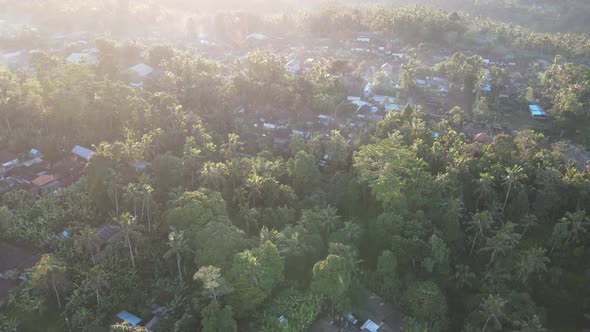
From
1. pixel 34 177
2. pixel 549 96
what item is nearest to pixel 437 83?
pixel 549 96

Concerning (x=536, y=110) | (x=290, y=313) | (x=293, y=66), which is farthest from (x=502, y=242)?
(x=293, y=66)

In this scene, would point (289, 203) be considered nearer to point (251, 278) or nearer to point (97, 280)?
point (251, 278)

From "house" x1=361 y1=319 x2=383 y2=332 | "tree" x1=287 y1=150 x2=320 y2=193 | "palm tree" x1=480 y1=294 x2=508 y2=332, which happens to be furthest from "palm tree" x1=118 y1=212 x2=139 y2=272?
"palm tree" x1=480 y1=294 x2=508 y2=332

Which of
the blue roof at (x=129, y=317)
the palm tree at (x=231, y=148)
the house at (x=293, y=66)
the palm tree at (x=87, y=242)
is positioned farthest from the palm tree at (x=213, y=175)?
the house at (x=293, y=66)

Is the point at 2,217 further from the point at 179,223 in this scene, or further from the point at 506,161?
the point at 506,161

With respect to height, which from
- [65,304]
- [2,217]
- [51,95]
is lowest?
[65,304]

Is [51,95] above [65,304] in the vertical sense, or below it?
above

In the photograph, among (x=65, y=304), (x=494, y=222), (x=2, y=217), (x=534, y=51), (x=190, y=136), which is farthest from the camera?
(x=534, y=51)

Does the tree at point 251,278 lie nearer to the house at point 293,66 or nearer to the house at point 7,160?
the house at point 7,160
